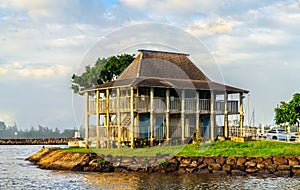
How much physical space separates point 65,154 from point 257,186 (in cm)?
1689

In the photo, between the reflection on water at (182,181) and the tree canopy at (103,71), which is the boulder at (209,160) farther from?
the tree canopy at (103,71)

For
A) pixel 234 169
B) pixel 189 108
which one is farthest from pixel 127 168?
pixel 189 108

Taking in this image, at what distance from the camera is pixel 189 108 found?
4381cm

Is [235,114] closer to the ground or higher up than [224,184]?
higher up

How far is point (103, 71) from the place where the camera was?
65625 millimetres

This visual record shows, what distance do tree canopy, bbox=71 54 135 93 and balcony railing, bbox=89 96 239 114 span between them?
1854 centimetres

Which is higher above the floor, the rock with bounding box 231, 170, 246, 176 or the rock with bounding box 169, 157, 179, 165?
the rock with bounding box 169, 157, 179, 165

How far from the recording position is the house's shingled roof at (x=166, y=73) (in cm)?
4394

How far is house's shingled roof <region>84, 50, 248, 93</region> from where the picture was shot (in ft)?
144

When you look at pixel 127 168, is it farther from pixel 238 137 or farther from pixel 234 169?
pixel 238 137

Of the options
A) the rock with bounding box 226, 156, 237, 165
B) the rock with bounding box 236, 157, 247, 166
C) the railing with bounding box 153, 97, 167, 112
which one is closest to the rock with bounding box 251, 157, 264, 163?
the rock with bounding box 236, 157, 247, 166

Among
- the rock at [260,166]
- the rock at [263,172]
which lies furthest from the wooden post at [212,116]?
the rock at [263,172]

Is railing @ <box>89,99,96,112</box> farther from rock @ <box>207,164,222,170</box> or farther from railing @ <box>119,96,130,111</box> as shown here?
rock @ <box>207,164,222,170</box>

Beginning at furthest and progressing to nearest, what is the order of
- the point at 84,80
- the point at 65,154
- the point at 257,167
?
the point at 84,80, the point at 65,154, the point at 257,167
